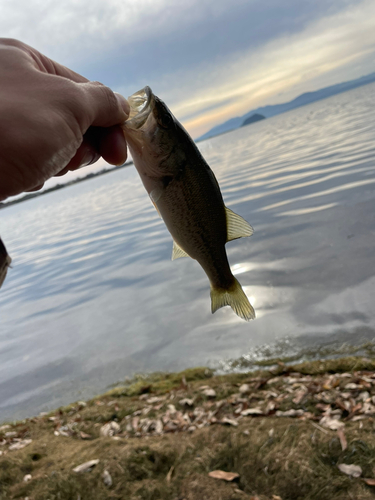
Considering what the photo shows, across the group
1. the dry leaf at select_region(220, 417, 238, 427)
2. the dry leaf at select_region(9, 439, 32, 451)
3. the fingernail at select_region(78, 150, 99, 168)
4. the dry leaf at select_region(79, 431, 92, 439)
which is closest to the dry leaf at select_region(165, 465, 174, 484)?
the dry leaf at select_region(220, 417, 238, 427)

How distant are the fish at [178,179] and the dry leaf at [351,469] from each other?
2.46 metres

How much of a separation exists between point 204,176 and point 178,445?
3.26 meters

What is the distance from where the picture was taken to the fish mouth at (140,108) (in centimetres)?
244

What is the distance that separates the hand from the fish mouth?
0.31m

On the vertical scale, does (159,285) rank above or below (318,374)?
above

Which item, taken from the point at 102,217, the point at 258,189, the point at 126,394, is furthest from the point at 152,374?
the point at 102,217

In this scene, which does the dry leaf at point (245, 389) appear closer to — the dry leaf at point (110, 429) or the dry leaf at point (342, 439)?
the dry leaf at point (342, 439)

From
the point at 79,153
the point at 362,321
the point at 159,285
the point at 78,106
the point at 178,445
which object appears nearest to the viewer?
the point at 78,106

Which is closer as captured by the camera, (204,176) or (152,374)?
(204,176)

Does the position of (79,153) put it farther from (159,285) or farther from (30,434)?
(159,285)

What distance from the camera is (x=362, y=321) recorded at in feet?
22.0

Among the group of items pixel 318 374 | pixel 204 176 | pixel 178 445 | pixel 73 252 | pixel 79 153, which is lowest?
pixel 318 374

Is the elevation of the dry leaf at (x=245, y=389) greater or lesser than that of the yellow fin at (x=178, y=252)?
lesser

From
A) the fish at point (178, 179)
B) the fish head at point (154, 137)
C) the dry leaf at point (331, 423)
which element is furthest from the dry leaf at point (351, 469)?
the fish head at point (154, 137)
